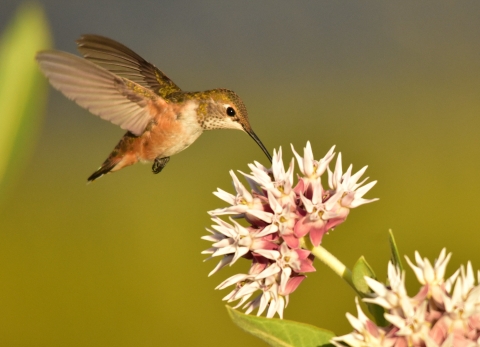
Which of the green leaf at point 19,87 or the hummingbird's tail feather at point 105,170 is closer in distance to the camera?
the green leaf at point 19,87

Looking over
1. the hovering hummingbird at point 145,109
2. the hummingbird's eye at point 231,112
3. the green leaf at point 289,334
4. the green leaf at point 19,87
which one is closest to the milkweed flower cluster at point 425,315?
the green leaf at point 289,334

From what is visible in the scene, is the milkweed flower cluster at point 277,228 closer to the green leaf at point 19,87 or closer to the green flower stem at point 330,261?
the green flower stem at point 330,261

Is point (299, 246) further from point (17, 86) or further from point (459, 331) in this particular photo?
point (17, 86)

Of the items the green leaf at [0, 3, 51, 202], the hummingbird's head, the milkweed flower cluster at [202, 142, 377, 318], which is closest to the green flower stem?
the milkweed flower cluster at [202, 142, 377, 318]

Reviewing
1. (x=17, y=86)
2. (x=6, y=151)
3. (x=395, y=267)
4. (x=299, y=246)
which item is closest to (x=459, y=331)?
(x=395, y=267)

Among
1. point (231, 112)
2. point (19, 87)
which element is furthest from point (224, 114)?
point (19, 87)
